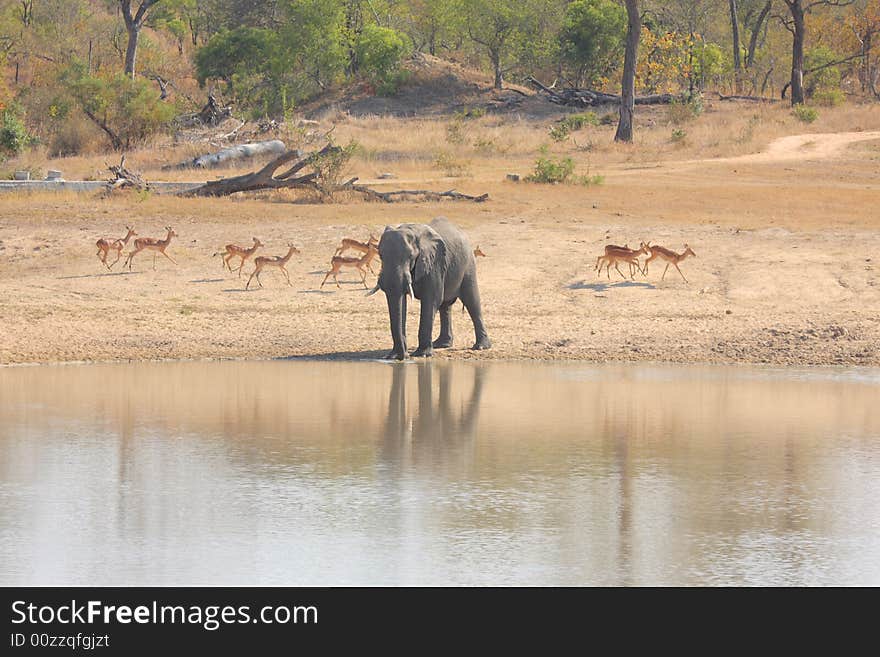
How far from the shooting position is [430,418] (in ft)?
47.0

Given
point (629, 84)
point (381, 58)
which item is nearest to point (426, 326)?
point (629, 84)

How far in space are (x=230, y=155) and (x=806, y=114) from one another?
65.5 feet

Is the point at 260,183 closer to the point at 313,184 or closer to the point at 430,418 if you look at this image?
the point at 313,184

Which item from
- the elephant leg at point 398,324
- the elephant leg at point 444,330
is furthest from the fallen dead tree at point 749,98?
the elephant leg at point 398,324

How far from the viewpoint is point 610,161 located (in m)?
39.6

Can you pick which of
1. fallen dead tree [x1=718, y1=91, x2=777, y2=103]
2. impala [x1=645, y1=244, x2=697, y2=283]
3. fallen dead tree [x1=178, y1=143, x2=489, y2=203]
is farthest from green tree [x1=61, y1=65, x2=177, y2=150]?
impala [x1=645, y1=244, x2=697, y2=283]

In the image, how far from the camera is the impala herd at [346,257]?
21.5 m

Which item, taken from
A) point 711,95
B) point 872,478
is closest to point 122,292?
point 872,478

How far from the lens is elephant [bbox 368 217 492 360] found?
17.2 m

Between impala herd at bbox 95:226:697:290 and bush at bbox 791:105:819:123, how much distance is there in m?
Result: 26.1

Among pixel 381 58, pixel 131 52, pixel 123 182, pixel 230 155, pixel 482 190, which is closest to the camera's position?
pixel 123 182

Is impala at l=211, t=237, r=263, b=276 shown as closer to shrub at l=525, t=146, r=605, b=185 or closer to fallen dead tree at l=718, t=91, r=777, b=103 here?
shrub at l=525, t=146, r=605, b=185
